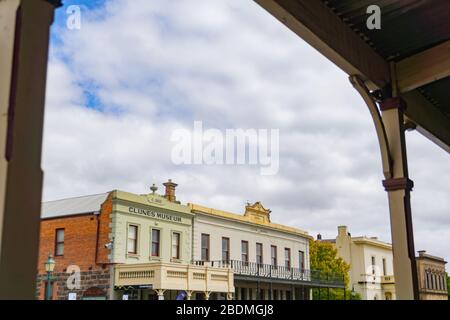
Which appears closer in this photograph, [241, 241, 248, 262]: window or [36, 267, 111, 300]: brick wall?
[36, 267, 111, 300]: brick wall

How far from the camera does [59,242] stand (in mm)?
13102

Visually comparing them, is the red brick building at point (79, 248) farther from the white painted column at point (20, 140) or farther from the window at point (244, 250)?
the white painted column at point (20, 140)

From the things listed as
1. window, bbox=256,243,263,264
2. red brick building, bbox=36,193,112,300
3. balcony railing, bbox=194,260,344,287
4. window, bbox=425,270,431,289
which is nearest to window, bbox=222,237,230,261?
balcony railing, bbox=194,260,344,287

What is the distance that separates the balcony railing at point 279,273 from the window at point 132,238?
5.49 feet

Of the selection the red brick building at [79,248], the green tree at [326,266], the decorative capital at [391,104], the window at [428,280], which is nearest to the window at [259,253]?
the green tree at [326,266]

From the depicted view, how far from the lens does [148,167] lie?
1658 centimetres

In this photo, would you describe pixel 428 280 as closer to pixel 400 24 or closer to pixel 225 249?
pixel 225 249

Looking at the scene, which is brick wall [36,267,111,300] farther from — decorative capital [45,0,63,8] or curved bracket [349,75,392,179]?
decorative capital [45,0,63,8]

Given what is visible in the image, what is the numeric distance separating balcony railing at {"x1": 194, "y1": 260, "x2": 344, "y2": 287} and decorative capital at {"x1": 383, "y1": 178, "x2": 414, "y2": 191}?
10.6m

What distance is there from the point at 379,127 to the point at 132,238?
33.2 feet

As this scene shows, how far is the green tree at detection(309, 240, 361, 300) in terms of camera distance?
17.6m

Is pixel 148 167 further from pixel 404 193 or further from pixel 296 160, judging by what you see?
pixel 404 193
